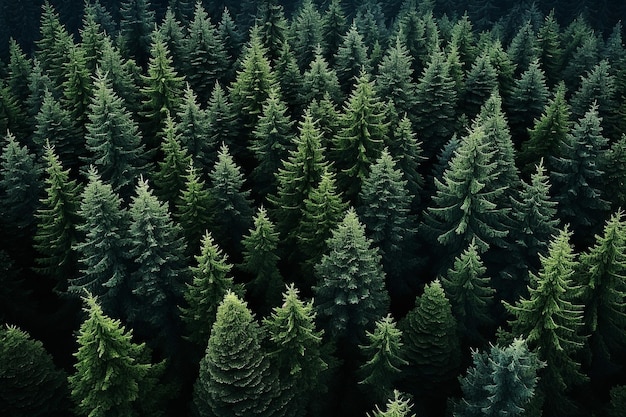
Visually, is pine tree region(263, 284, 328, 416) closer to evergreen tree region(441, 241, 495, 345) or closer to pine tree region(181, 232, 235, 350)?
pine tree region(181, 232, 235, 350)

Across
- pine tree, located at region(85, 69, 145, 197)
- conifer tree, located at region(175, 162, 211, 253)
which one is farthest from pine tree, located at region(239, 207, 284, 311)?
pine tree, located at region(85, 69, 145, 197)

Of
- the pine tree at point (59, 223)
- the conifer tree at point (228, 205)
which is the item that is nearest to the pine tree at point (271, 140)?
the conifer tree at point (228, 205)

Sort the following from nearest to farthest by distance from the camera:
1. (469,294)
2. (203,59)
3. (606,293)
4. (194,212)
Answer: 1. (606,293)
2. (469,294)
3. (194,212)
4. (203,59)

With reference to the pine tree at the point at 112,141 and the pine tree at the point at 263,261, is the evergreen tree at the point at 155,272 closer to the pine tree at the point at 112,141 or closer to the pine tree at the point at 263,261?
the pine tree at the point at 263,261

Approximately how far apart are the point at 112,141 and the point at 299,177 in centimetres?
1100

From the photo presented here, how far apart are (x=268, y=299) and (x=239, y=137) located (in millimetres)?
13468

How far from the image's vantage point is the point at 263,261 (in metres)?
30.4

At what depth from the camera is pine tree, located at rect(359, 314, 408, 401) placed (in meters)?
25.5

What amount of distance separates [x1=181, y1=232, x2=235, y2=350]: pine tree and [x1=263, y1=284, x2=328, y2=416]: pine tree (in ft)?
8.56

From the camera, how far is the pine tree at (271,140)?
117 feet

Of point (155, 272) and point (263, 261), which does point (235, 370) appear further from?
point (263, 261)

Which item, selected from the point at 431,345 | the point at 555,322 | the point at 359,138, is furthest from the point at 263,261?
the point at 555,322

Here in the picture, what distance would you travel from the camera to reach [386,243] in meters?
32.0

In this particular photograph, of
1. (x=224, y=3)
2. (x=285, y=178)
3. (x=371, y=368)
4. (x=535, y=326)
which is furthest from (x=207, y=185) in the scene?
(x=224, y=3)
